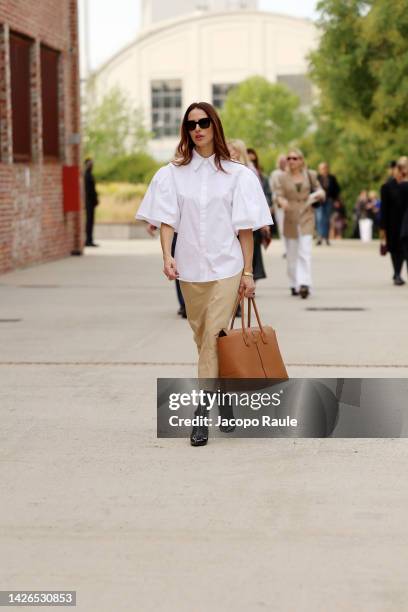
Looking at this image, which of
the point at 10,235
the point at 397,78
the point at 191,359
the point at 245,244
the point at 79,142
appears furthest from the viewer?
the point at 397,78

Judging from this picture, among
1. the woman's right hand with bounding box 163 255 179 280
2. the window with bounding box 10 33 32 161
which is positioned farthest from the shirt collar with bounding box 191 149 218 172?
the window with bounding box 10 33 32 161

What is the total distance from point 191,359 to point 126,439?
3.00 meters

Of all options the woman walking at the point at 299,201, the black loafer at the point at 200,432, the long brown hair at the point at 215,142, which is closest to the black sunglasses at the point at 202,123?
the long brown hair at the point at 215,142

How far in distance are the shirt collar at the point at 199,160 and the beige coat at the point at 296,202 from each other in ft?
26.2

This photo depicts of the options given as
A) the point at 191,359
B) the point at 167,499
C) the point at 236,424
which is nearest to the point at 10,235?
the point at 191,359

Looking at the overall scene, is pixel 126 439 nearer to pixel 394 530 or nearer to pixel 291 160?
pixel 394 530

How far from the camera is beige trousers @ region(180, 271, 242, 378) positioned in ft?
22.1

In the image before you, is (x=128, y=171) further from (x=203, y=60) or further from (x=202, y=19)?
(x=202, y=19)

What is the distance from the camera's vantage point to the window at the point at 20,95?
20.8 m

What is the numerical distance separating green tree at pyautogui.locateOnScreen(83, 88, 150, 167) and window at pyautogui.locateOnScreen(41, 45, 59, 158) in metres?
46.0

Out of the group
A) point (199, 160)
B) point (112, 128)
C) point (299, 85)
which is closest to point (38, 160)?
point (199, 160)

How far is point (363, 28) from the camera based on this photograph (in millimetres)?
31531

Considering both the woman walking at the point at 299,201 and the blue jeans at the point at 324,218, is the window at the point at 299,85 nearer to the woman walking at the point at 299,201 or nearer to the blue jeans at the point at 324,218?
the blue jeans at the point at 324,218

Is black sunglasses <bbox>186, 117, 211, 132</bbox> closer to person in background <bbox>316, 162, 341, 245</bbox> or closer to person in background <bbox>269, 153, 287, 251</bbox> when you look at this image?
person in background <bbox>269, 153, 287, 251</bbox>
